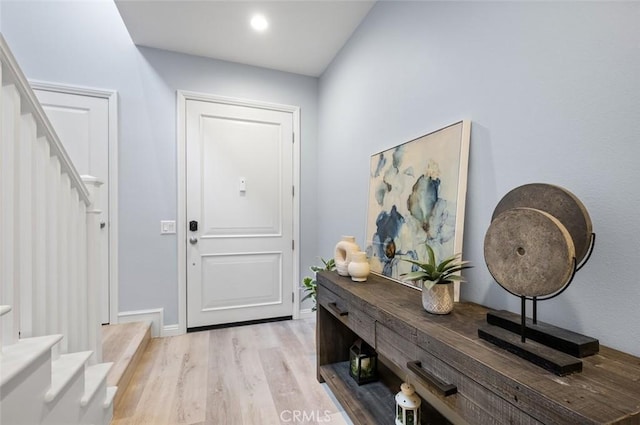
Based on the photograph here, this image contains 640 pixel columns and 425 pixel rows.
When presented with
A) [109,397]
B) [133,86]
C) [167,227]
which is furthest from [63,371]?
[133,86]

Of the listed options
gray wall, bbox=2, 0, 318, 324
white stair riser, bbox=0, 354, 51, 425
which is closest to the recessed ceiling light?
gray wall, bbox=2, 0, 318, 324

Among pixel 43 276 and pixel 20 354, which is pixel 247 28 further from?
pixel 20 354

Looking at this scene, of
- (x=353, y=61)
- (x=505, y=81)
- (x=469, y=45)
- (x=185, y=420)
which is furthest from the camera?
(x=353, y=61)

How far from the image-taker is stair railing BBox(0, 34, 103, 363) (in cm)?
100

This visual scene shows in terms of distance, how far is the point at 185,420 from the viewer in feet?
5.29

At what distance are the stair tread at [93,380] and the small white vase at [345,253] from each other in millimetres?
1382

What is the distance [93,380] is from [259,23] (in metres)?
2.59

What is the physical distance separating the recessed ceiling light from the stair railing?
5.50 ft

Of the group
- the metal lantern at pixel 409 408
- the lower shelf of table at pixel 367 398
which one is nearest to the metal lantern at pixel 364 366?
the lower shelf of table at pixel 367 398

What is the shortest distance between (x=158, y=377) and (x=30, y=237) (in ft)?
4.48

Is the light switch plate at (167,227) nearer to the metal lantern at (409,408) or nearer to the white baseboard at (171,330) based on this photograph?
the white baseboard at (171,330)

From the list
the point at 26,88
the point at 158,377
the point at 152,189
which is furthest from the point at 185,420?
the point at 152,189

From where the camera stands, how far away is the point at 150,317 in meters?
2.67

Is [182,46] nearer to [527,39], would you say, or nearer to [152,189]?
[152,189]
